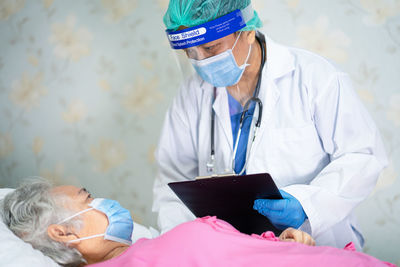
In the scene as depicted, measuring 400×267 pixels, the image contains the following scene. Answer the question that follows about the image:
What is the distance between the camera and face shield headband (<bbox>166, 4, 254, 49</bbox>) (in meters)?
1.49

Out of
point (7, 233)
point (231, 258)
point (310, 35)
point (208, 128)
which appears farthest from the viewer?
point (310, 35)

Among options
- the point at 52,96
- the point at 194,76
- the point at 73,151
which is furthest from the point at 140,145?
the point at 194,76

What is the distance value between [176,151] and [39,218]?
2.17 ft

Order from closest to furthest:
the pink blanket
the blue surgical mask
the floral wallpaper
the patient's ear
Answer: the pink blanket → the patient's ear → the blue surgical mask → the floral wallpaper

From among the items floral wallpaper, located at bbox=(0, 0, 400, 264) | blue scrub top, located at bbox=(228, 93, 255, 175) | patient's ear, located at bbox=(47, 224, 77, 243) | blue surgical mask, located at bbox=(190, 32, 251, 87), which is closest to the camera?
patient's ear, located at bbox=(47, 224, 77, 243)

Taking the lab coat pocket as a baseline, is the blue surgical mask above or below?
above

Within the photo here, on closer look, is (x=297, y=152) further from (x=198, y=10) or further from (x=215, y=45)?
(x=198, y=10)

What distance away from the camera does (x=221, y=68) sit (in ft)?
5.29

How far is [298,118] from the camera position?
1638 mm

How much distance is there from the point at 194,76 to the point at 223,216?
661 millimetres

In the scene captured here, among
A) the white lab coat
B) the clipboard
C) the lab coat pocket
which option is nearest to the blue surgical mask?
the white lab coat

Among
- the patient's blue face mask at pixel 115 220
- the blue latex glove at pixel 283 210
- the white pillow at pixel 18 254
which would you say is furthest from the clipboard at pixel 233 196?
the white pillow at pixel 18 254

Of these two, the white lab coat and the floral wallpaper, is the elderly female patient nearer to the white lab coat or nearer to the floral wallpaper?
the white lab coat

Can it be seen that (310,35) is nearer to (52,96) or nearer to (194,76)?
(194,76)
